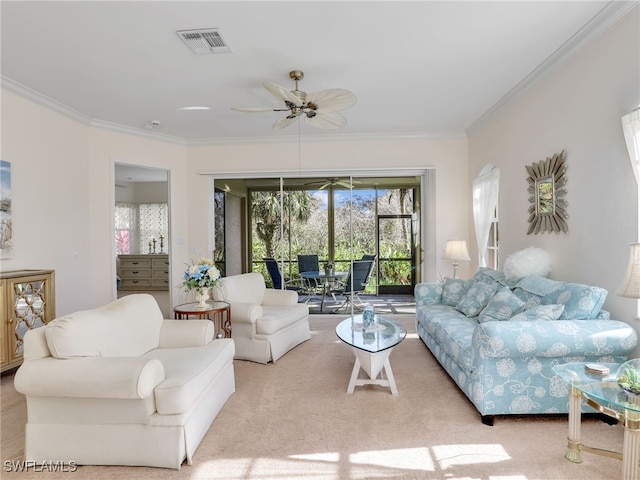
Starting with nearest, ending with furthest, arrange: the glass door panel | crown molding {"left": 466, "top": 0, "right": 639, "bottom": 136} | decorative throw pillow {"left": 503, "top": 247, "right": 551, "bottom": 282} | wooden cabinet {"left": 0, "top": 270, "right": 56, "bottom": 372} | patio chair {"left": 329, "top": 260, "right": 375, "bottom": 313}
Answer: crown molding {"left": 466, "top": 0, "right": 639, "bottom": 136}, wooden cabinet {"left": 0, "top": 270, "right": 56, "bottom": 372}, decorative throw pillow {"left": 503, "top": 247, "right": 551, "bottom": 282}, patio chair {"left": 329, "top": 260, "right": 375, "bottom": 313}, the glass door panel

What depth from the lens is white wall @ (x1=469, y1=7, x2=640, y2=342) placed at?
2.55 metres

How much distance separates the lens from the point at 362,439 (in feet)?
7.60

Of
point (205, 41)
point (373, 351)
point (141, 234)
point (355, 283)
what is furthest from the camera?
point (141, 234)

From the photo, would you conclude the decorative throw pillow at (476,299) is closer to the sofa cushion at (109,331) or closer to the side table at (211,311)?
the side table at (211,311)

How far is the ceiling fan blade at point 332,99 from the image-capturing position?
3.12m

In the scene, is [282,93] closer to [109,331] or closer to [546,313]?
[109,331]

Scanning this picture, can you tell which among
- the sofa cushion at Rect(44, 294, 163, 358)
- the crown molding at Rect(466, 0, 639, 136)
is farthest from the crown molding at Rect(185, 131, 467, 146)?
the sofa cushion at Rect(44, 294, 163, 358)

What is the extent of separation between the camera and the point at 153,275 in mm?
8773

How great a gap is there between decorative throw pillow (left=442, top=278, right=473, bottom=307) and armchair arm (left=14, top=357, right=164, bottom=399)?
328cm

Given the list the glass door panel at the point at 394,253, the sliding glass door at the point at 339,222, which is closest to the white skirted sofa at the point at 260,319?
the sliding glass door at the point at 339,222

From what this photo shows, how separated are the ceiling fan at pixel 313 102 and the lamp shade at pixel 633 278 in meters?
2.24

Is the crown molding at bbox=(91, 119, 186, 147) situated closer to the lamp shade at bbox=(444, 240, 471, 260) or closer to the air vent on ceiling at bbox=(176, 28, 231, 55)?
the air vent on ceiling at bbox=(176, 28, 231, 55)

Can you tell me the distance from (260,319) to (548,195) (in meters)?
3.09

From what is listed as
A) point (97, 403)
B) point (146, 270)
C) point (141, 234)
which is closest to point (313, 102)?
point (97, 403)
